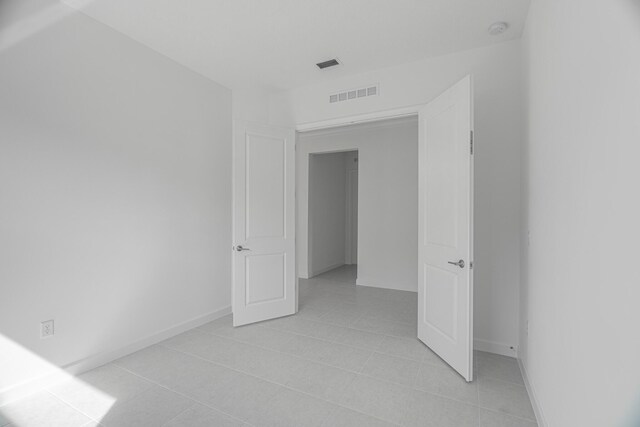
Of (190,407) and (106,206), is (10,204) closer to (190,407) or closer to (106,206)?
(106,206)

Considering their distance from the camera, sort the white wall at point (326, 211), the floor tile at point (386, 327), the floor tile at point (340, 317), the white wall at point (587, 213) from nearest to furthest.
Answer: the white wall at point (587, 213) → the floor tile at point (386, 327) → the floor tile at point (340, 317) → the white wall at point (326, 211)

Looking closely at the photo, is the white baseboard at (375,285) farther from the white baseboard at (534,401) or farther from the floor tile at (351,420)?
the floor tile at (351,420)

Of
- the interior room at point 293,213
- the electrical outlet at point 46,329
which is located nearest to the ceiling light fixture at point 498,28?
the interior room at point 293,213

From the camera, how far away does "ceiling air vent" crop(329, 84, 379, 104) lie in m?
3.25

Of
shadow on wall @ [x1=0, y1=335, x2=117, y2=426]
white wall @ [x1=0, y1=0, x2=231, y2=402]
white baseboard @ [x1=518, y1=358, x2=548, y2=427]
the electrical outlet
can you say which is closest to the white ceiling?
white wall @ [x1=0, y1=0, x2=231, y2=402]

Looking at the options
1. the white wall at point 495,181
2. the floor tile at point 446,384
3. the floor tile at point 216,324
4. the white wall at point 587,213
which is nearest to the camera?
the white wall at point 587,213

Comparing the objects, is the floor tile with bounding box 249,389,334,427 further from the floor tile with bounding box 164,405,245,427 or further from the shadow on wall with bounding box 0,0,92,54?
the shadow on wall with bounding box 0,0,92,54

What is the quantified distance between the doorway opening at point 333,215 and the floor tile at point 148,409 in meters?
3.75

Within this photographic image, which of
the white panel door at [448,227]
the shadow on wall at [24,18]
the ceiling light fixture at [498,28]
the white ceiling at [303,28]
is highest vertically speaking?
the white ceiling at [303,28]

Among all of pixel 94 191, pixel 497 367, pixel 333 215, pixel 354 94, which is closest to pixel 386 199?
pixel 333 215

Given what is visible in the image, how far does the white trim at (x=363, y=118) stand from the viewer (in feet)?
10.2

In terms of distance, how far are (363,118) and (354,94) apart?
0.29 metres

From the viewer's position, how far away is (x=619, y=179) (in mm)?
883

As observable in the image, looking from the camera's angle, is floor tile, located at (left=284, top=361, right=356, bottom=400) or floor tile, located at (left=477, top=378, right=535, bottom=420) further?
floor tile, located at (left=284, top=361, right=356, bottom=400)
